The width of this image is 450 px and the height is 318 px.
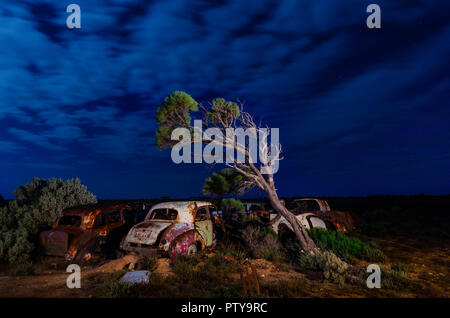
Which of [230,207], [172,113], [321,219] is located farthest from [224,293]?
[230,207]

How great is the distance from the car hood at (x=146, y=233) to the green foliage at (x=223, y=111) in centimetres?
481

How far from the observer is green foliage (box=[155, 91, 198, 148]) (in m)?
10.6

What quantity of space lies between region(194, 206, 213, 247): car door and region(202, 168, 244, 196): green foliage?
270 inches

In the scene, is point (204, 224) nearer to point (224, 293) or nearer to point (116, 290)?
point (224, 293)

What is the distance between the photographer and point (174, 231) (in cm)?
735

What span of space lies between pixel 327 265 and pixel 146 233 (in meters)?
5.19

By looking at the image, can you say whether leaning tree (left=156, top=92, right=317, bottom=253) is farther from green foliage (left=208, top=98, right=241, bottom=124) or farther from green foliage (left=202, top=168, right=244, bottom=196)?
green foliage (left=202, top=168, right=244, bottom=196)

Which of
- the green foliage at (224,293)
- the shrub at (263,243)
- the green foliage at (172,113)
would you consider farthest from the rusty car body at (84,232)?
the green foliage at (224,293)

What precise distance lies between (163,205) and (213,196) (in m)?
7.83

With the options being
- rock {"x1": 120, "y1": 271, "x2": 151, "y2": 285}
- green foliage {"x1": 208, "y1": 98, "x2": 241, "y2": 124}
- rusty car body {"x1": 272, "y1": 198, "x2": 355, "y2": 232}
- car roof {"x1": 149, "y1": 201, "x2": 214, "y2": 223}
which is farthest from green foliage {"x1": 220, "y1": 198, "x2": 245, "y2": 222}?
rock {"x1": 120, "y1": 271, "x2": 151, "y2": 285}

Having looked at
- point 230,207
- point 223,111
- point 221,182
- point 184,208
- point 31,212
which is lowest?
point 230,207

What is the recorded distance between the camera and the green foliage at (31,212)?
8250 millimetres
